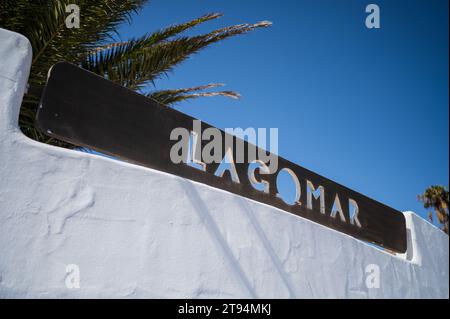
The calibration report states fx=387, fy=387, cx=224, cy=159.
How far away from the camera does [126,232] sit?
244 cm

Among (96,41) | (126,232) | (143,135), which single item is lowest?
(126,232)

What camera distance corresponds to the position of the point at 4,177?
2086mm

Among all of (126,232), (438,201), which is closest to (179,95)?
(126,232)

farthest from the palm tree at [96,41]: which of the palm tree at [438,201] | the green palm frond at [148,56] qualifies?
the palm tree at [438,201]

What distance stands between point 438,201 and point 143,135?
72.8ft

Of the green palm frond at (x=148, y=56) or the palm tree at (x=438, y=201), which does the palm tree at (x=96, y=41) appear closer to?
the green palm frond at (x=148, y=56)

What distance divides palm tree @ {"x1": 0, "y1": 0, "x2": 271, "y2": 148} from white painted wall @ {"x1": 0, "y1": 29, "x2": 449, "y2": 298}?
114 centimetres

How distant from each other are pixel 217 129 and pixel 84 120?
120 cm

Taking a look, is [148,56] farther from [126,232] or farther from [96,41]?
[126,232]

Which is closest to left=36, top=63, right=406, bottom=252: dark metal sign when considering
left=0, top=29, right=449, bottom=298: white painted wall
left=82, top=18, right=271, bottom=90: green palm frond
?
left=0, top=29, right=449, bottom=298: white painted wall

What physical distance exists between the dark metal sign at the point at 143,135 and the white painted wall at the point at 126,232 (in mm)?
196

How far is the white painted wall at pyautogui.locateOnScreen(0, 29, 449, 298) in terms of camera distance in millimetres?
2098
